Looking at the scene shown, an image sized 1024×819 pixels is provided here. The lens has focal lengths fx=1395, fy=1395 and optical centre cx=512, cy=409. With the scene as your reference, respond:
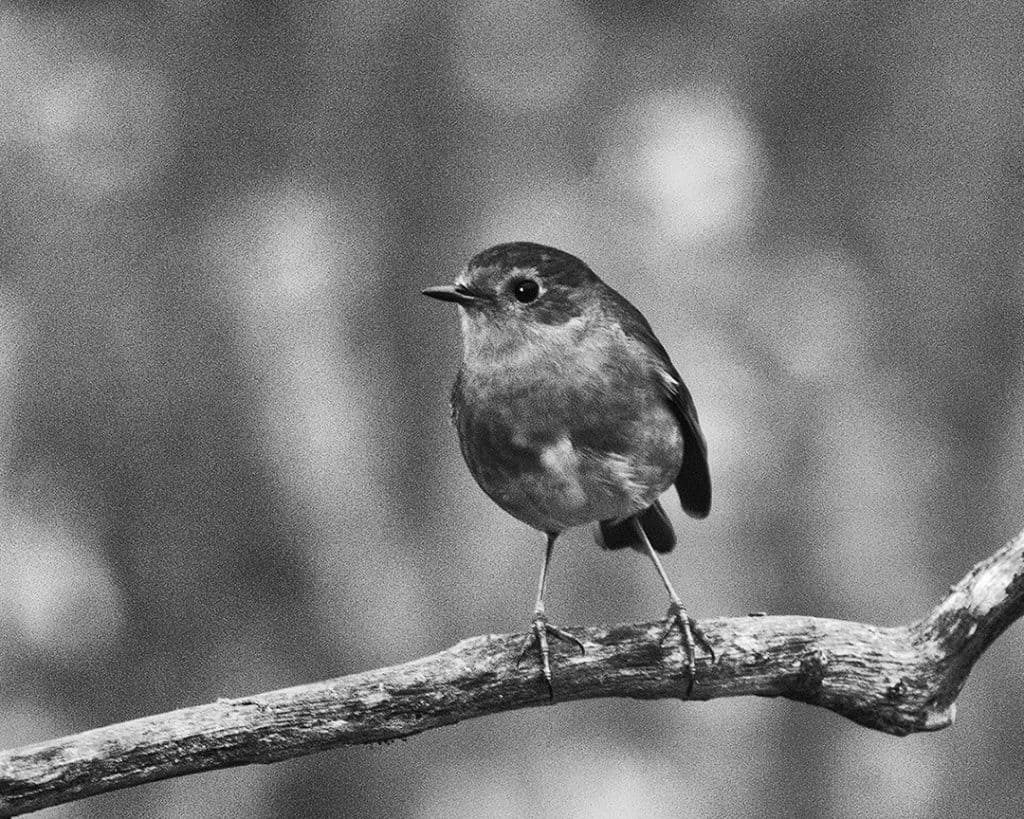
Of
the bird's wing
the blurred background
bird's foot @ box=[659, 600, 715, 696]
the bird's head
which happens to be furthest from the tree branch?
the blurred background

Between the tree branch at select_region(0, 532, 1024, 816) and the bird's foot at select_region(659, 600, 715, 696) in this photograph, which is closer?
the tree branch at select_region(0, 532, 1024, 816)

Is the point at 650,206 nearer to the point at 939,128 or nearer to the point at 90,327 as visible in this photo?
the point at 939,128

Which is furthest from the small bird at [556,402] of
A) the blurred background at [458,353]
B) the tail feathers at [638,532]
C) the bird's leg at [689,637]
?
the blurred background at [458,353]

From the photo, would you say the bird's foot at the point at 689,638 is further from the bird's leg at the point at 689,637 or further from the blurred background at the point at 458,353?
the blurred background at the point at 458,353

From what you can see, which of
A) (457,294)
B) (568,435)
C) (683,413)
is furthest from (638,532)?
(457,294)

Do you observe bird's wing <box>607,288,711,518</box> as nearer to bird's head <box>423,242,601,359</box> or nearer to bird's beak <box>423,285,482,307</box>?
bird's head <box>423,242,601,359</box>

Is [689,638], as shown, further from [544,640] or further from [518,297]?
[518,297]
